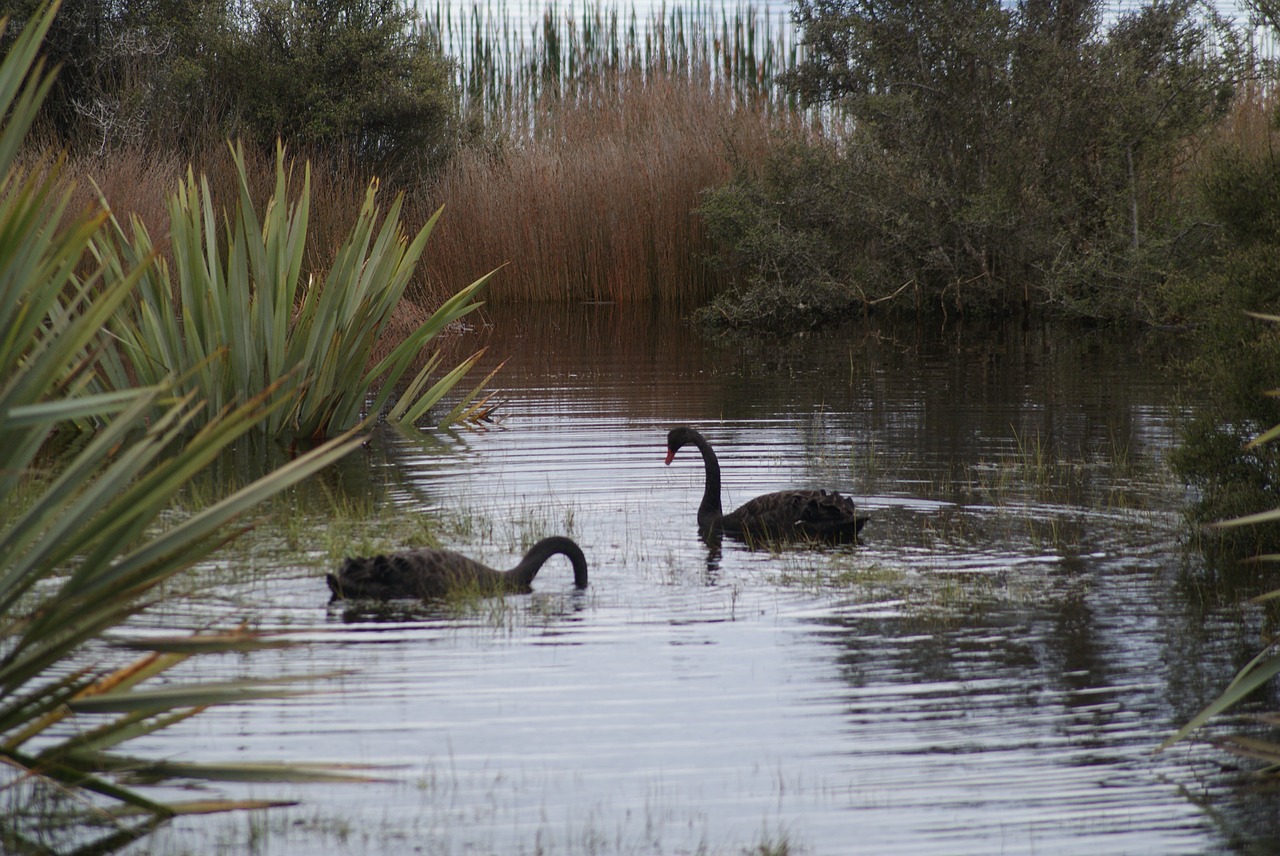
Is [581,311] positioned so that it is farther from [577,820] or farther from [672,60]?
[577,820]

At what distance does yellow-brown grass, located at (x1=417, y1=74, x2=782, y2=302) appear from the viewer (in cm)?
2394

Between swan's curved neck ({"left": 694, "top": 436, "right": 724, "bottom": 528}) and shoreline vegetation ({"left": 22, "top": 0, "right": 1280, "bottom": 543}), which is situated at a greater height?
shoreline vegetation ({"left": 22, "top": 0, "right": 1280, "bottom": 543})

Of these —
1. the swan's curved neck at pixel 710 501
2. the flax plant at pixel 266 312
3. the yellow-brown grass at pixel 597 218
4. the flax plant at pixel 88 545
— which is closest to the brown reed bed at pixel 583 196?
the yellow-brown grass at pixel 597 218

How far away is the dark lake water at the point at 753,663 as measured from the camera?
12.7 ft

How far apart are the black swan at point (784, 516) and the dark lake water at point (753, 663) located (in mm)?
166

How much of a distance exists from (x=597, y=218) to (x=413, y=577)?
60.5 feet

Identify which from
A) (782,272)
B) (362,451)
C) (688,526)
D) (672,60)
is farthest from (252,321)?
(672,60)

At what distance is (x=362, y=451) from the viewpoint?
10562mm

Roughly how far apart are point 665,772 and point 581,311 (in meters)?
19.3

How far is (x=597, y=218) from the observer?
949 inches

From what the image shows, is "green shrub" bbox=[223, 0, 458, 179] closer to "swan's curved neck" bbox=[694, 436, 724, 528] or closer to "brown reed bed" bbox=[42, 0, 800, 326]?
"brown reed bed" bbox=[42, 0, 800, 326]

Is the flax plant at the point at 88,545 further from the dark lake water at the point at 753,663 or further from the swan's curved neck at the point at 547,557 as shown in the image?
the swan's curved neck at the point at 547,557

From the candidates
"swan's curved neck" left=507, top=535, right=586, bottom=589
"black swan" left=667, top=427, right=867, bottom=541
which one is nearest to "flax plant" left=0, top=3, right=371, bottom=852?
"swan's curved neck" left=507, top=535, right=586, bottom=589

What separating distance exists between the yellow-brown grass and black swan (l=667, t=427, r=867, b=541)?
1583 centimetres
